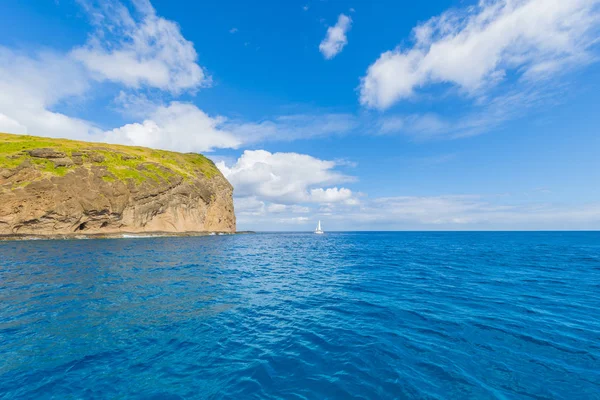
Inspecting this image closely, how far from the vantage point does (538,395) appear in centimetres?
737

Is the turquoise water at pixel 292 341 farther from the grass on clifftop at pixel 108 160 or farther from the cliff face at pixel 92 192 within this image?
the grass on clifftop at pixel 108 160

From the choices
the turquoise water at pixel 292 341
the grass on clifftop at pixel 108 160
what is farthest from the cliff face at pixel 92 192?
the turquoise water at pixel 292 341

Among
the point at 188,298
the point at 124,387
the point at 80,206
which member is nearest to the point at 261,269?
the point at 188,298

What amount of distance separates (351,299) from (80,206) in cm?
9284

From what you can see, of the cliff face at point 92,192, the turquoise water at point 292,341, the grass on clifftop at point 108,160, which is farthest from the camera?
the grass on clifftop at point 108,160

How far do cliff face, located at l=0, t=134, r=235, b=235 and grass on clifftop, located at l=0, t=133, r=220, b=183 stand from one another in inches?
7.5

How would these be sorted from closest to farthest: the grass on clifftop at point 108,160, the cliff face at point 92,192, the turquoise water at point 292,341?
the turquoise water at point 292,341 → the cliff face at point 92,192 → the grass on clifftop at point 108,160

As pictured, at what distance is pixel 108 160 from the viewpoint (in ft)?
291

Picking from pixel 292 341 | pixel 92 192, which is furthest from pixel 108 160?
pixel 292 341

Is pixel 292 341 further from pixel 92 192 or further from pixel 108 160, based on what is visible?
pixel 108 160

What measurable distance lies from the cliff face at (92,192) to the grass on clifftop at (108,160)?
0.62 feet

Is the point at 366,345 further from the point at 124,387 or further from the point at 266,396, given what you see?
the point at 124,387

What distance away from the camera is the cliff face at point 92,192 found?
224 ft

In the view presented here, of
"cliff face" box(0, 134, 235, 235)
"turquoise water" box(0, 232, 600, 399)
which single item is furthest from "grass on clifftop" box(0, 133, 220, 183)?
"turquoise water" box(0, 232, 600, 399)
